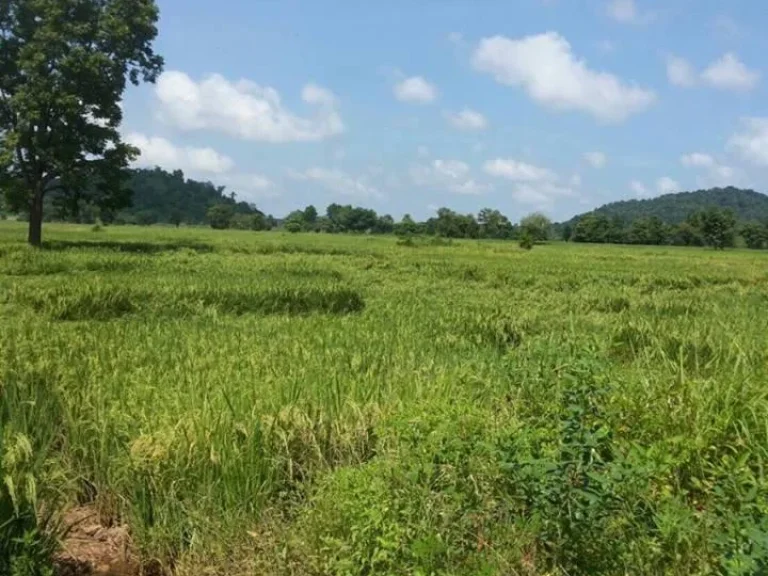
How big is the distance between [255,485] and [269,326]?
5.60m

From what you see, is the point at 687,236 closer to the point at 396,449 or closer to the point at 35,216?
the point at 35,216

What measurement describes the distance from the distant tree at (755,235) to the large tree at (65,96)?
83367 mm

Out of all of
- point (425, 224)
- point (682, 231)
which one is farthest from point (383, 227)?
point (682, 231)

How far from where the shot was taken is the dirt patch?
408 centimetres

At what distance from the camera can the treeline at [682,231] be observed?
86062 millimetres

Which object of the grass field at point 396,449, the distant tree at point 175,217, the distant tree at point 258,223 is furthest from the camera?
the distant tree at point 175,217

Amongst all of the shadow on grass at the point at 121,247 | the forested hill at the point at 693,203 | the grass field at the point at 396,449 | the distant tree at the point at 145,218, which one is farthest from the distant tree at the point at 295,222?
the grass field at the point at 396,449

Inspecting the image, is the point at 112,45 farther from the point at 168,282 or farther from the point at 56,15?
the point at 168,282

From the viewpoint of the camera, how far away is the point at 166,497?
4.30 metres

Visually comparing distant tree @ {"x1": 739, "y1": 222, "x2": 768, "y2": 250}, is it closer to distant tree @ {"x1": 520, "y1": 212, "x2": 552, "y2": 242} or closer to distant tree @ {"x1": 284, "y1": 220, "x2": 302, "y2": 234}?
distant tree @ {"x1": 520, "y1": 212, "x2": 552, "y2": 242}

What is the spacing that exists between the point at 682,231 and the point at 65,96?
8362cm

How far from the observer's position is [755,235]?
89125 millimetres

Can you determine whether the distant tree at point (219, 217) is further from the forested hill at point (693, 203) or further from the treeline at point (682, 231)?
the forested hill at point (693, 203)

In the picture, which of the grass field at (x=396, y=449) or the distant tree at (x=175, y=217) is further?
the distant tree at (x=175, y=217)
